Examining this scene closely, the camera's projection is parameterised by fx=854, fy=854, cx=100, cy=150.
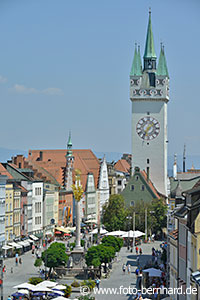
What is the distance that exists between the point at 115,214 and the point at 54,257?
124ft

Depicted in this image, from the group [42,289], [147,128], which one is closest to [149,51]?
[147,128]

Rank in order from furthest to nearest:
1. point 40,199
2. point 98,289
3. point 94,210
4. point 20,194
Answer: point 94,210 < point 40,199 < point 20,194 < point 98,289

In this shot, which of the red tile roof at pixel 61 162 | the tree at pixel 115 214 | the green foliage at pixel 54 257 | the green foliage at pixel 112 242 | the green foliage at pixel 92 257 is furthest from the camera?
the red tile roof at pixel 61 162

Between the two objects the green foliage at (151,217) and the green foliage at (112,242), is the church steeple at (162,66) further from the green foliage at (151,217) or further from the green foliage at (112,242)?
the green foliage at (112,242)

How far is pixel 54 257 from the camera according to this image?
57938 millimetres

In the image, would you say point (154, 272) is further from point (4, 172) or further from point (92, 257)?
point (4, 172)

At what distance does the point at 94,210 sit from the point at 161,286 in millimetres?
84973

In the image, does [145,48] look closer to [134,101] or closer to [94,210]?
[134,101]

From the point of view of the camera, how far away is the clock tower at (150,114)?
116 meters

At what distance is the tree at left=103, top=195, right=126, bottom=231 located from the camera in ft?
309

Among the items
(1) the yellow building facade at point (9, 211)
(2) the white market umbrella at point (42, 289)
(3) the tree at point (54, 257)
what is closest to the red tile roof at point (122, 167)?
(1) the yellow building facade at point (9, 211)

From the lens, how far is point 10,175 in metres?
90.8

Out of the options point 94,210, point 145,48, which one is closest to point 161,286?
point 145,48

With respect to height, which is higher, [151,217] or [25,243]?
[151,217]
